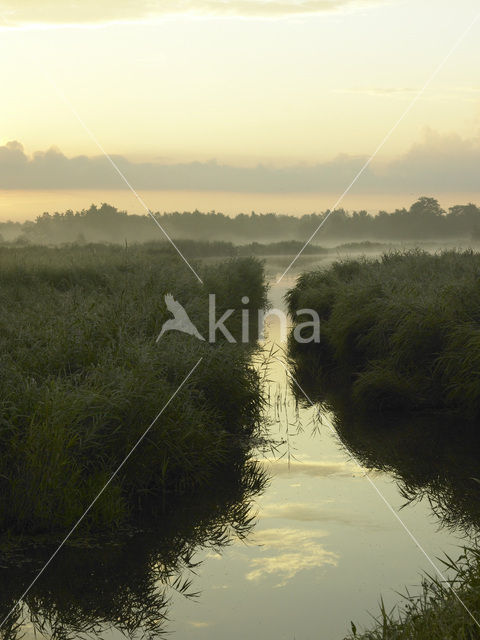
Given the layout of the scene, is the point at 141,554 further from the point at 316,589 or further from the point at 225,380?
the point at 225,380

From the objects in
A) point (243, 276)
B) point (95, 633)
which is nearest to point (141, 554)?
point (95, 633)

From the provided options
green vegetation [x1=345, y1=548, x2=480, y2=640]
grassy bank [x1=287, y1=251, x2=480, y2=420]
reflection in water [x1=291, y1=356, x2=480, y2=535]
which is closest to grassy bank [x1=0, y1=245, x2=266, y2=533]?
reflection in water [x1=291, y1=356, x2=480, y2=535]

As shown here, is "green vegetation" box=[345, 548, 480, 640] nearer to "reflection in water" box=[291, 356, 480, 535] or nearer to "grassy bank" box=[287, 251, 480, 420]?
"reflection in water" box=[291, 356, 480, 535]

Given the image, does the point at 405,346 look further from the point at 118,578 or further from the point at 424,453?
the point at 118,578

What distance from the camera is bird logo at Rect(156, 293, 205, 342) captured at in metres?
11.1

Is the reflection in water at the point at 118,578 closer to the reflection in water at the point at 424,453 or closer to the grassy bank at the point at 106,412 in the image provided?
the grassy bank at the point at 106,412

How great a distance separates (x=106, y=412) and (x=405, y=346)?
5.62 meters

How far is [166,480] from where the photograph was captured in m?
7.71

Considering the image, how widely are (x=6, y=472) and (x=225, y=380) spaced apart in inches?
128

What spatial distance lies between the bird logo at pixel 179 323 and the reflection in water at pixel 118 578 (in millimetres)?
3836

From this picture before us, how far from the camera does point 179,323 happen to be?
11617mm

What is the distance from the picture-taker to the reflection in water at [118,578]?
5273 mm

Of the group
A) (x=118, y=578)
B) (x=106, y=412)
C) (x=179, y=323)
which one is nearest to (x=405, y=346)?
(x=179, y=323)

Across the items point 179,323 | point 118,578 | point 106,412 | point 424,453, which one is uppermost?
point 179,323
